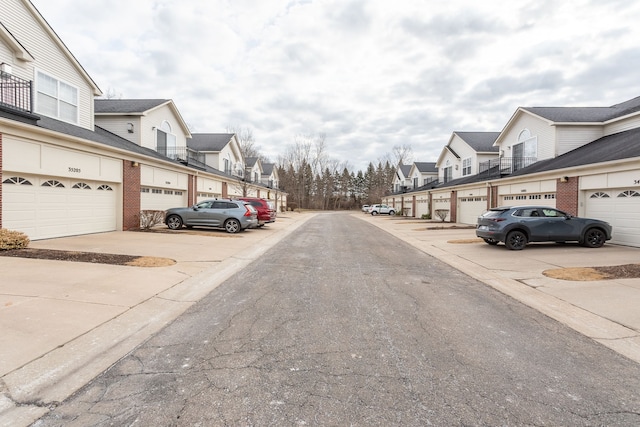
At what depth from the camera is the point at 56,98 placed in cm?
1412

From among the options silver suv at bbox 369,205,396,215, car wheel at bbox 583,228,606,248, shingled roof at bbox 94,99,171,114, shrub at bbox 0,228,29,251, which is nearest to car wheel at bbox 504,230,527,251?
car wheel at bbox 583,228,606,248

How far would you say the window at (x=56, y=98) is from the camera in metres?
13.4

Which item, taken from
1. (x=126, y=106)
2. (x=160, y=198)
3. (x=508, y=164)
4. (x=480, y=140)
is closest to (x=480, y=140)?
(x=480, y=140)

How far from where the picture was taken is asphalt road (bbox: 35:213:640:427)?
2.55 metres

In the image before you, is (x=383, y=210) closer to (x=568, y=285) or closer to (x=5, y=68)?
(x=568, y=285)

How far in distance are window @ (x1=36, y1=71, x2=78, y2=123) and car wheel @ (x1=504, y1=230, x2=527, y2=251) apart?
732 inches

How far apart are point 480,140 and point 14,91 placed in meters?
32.4

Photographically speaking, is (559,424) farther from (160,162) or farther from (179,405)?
(160,162)

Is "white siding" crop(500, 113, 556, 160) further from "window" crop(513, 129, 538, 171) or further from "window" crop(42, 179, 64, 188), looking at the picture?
"window" crop(42, 179, 64, 188)

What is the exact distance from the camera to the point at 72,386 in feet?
9.64

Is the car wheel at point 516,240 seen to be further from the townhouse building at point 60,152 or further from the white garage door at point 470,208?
the townhouse building at point 60,152

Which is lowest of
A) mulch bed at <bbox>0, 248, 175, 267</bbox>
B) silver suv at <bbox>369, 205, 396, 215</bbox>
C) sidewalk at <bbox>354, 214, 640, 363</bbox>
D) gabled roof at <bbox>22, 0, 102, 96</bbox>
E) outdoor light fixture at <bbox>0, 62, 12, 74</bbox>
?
sidewalk at <bbox>354, 214, 640, 363</bbox>

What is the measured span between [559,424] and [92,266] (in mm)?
8398

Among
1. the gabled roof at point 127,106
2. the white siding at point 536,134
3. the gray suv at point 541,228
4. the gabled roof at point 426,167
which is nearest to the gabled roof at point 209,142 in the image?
the gabled roof at point 127,106
